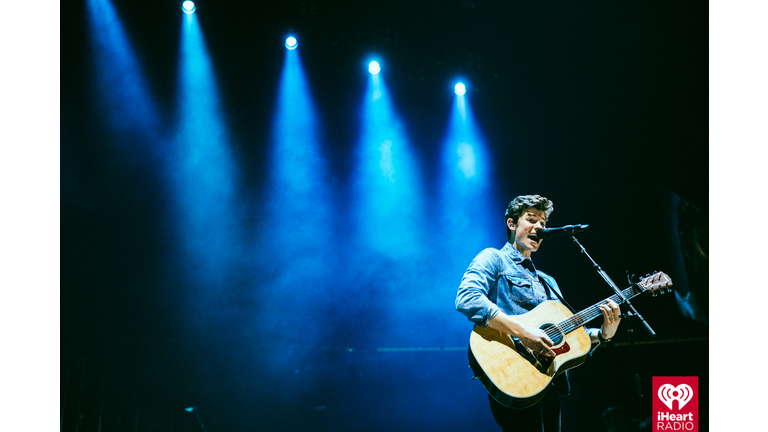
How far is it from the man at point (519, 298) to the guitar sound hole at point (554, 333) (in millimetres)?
109

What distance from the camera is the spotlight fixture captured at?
4.02 m

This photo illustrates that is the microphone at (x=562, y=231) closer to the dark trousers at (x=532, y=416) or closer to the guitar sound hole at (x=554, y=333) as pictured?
the guitar sound hole at (x=554, y=333)

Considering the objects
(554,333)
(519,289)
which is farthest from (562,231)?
(554,333)

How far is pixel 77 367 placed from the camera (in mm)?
3191

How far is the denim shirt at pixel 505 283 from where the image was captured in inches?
100

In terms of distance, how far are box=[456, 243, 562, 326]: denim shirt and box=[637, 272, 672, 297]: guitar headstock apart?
1.80ft

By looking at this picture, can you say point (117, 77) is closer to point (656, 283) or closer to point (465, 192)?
point (465, 192)

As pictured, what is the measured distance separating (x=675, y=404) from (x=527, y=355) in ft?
4.84

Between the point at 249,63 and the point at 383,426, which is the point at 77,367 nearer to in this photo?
the point at 383,426

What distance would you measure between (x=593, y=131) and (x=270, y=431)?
3981 millimetres

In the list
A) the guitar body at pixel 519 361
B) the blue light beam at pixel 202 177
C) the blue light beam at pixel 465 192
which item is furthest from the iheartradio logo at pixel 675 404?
the blue light beam at pixel 202 177

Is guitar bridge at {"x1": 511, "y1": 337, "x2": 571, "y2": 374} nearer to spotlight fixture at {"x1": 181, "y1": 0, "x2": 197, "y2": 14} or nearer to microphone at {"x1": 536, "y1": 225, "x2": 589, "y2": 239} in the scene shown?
microphone at {"x1": 536, "y1": 225, "x2": 589, "y2": 239}

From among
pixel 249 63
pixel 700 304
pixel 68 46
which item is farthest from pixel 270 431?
pixel 700 304

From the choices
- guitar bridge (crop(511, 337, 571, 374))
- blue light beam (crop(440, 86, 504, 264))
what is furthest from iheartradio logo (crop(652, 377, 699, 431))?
blue light beam (crop(440, 86, 504, 264))
